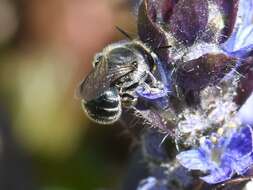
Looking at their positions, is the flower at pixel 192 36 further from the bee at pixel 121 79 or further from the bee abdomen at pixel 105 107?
the bee abdomen at pixel 105 107

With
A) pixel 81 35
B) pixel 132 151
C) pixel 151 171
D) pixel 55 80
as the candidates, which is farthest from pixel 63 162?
pixel 151 171

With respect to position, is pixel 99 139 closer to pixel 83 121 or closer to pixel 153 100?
pixel 83 121

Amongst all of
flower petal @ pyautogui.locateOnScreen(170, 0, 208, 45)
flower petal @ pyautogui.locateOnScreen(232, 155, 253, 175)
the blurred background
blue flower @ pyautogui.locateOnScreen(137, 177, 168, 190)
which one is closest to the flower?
flower petal @ pyautogui.locateOnScreen(170, 0, 208, 45)

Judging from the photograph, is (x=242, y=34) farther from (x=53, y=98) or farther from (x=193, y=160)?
(x=53, y=98)

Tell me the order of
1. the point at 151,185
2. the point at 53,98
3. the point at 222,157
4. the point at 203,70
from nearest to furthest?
1. the point at 203,70
2. the point at 222,157
3. the point at 151,185
4. the point at 53,98

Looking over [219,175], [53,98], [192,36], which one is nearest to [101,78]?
[192,36]

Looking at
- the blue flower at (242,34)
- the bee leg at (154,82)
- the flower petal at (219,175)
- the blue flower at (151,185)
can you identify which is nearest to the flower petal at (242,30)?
the blue flower at (242,34)
